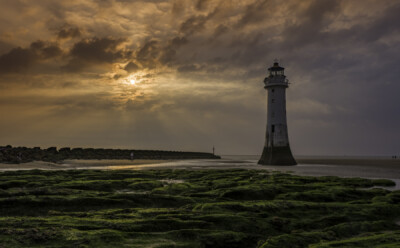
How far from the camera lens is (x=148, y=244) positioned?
7879 mm

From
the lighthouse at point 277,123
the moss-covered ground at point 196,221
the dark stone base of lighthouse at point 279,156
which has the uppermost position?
the lighthouse at point 277,123

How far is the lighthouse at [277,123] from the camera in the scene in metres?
49.0

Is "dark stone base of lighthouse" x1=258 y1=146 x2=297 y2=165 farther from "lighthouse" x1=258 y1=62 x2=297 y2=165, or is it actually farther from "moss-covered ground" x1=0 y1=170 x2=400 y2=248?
"moss-covered ground" x1=0 y1=170 x2=400 y2=248

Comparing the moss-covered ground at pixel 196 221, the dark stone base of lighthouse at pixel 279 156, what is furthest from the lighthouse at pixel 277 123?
the moss-covered ground at pixel 196 221

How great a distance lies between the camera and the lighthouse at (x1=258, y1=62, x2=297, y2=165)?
4900 centimetres

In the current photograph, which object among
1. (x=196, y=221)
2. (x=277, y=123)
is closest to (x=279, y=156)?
(x=277, y=123)

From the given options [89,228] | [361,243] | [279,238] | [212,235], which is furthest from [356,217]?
[89,228]

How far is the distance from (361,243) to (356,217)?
15.4 feet

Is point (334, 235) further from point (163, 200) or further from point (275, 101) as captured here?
point (275, 101)

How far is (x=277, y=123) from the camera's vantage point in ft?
161

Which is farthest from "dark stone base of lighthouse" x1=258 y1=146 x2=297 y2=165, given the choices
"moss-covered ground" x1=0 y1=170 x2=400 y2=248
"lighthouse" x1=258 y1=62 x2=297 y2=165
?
"moss-covered ground" x1=0 y1=170 x2=400 y2=248

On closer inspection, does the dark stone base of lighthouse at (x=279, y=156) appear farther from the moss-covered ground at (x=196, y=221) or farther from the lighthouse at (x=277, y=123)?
the moss-covered ground at (x=196, y=221)

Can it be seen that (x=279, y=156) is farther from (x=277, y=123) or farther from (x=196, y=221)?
(x=196, y=221)

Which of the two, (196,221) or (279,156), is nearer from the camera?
(196,221)
